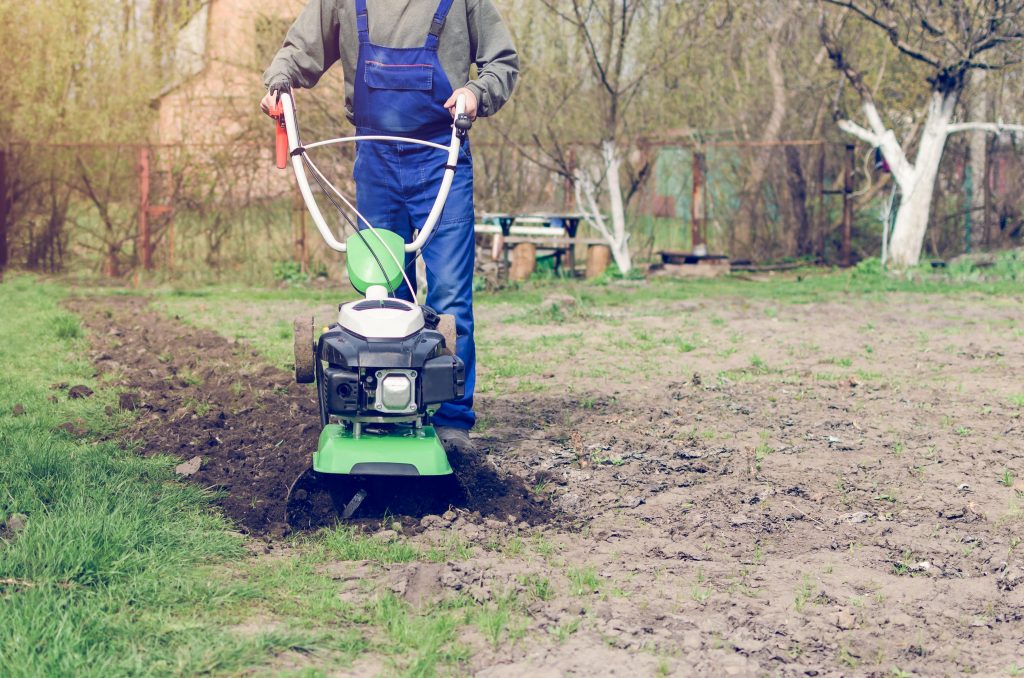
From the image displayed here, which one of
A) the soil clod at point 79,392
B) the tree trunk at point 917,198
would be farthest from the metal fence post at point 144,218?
the tree trunk at point 917,198

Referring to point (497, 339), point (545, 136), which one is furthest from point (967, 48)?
point (497, 339)

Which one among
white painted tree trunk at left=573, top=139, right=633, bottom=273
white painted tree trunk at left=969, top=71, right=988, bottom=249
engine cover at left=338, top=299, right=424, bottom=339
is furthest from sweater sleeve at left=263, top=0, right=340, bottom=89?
white painted tree trunk at left=969, top=71, right=988, bottom=249

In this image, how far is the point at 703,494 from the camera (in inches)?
174

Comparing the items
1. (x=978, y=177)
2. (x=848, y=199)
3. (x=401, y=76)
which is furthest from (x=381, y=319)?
(x=978, y=177)

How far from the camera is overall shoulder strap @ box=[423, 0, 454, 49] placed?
449 cm

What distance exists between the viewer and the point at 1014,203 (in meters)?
16.9

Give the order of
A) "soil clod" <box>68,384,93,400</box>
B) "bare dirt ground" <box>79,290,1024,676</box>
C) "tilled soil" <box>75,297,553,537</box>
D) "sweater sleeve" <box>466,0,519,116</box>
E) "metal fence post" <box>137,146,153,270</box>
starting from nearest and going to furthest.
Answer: "bare dirt ground" <box>79,290,1024,676</box>
"tilled soil" <box>75,297,553,537</box>
"sweater sleeve" <box>466,0,519,116</box>
"soil clod" <box>68,384,93,400</box>
"metal fence post" <box>137,146,153,270</box>

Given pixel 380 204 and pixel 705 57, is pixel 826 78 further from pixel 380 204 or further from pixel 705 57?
pixel 380 204

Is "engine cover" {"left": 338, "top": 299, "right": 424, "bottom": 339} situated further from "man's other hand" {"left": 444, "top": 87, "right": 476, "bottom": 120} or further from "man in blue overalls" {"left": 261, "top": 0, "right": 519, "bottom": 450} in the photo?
"man's other hand" {"left": 444, "top": 87, "right": 476, "bottom": 120}

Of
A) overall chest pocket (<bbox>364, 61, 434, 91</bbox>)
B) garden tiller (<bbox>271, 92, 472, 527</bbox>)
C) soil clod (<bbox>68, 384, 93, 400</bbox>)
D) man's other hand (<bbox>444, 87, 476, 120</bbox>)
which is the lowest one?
soil clod (<bbox>68, 384, 93, 400</bbox>)

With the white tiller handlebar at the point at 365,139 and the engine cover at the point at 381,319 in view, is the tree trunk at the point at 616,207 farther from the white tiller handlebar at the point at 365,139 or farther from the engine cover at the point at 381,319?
the engine cover at the point at 381,319

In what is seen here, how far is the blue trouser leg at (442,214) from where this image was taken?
461 centimetres

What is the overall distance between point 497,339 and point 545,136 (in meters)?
6.69

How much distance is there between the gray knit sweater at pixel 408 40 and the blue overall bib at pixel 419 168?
0.05 metres
